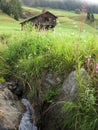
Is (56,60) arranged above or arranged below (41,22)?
above

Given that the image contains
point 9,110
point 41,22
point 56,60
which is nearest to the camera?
point 9,110

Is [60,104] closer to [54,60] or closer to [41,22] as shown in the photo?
[54,60]

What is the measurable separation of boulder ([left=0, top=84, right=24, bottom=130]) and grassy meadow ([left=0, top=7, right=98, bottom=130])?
1.46 feet

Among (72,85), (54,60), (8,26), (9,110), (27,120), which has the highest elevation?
(54,60)

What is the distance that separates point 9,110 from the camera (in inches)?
240

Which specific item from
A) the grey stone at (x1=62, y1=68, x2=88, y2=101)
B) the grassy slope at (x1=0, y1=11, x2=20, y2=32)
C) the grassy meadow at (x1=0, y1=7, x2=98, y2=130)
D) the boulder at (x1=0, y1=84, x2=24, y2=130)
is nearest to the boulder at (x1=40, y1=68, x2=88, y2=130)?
the grey stone at (x1=62, y1=68, x2=88, y2=101)

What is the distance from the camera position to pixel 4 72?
780cm

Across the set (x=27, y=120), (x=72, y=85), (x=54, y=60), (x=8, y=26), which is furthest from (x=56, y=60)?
(x=8, y=26)

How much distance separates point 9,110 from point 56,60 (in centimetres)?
154

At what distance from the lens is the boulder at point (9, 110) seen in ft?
18.4

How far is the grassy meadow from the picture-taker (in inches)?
227

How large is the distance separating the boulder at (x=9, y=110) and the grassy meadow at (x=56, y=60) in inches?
17.5

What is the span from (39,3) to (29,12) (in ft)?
253

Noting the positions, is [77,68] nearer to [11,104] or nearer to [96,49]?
[96,49]
